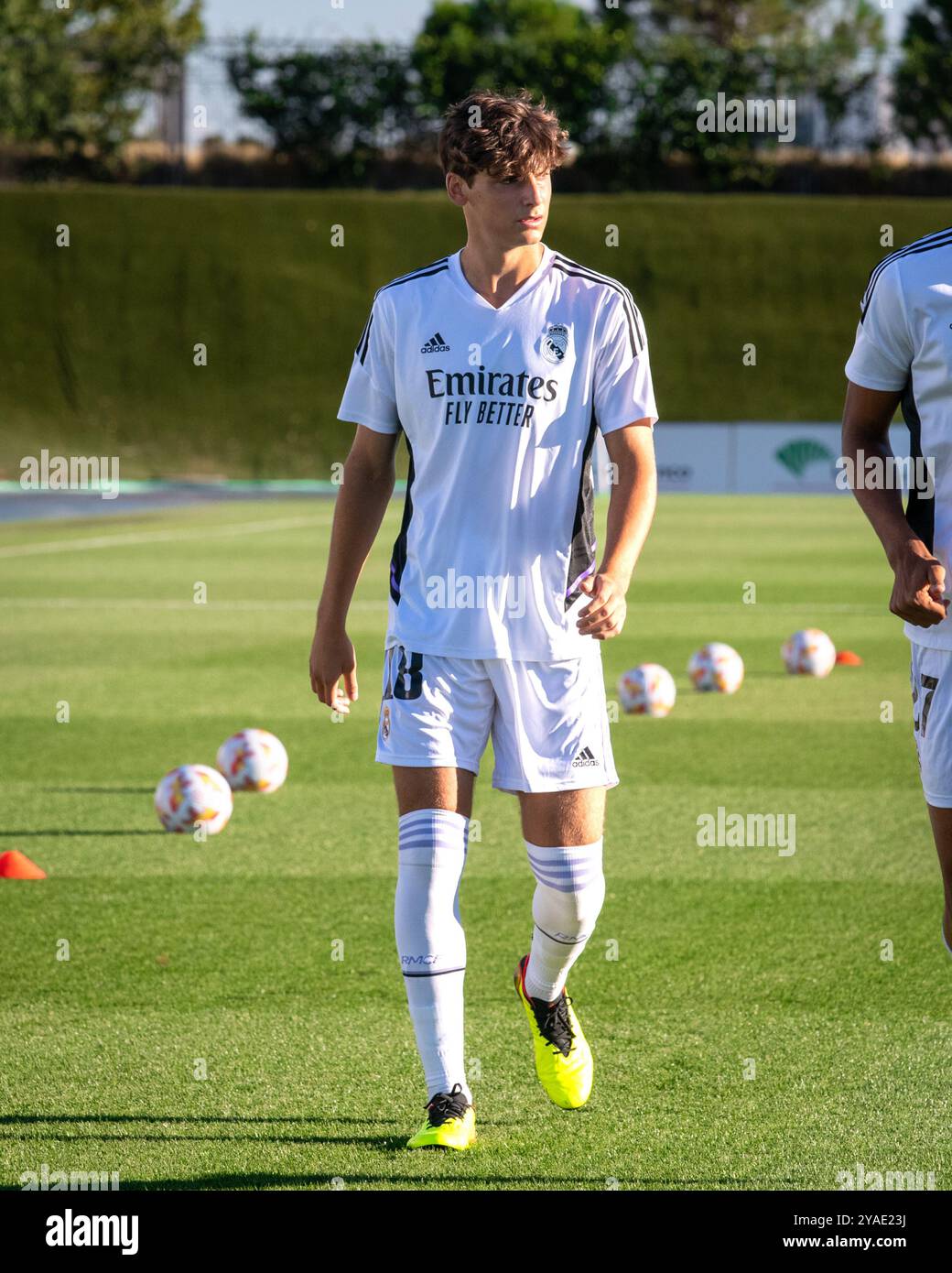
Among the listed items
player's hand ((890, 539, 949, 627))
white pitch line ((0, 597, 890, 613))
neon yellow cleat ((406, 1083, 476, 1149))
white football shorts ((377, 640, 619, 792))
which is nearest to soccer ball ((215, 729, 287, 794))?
white football shorts ((377, 640, 619, 792))

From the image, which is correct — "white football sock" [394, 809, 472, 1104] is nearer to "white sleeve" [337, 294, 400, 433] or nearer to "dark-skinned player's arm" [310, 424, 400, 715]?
"dark-skinned player's arm" [310, 424, 400, 715]

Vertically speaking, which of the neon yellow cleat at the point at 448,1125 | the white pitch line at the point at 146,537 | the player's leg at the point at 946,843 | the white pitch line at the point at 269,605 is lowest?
the neon yellow cleat at the point at 448,1125

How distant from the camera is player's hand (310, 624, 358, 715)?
411cm

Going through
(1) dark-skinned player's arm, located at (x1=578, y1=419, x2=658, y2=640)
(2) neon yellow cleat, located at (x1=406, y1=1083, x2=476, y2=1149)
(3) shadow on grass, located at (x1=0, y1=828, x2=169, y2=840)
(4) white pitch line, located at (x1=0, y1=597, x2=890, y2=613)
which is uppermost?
(4) white pitch line, located at (x1=0, y1=597, x2=890, y2=613)

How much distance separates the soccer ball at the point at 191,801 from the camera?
23.5 feet

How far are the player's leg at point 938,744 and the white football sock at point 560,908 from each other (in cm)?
81

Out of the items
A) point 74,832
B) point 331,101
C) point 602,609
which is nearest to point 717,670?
point 74,832

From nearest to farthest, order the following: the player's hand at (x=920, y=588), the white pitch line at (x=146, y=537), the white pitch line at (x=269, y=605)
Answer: the player's hand at (x=920, y=588), the white pitch line at (x=269, y=605), the white pitch line at (x=146, y=537)

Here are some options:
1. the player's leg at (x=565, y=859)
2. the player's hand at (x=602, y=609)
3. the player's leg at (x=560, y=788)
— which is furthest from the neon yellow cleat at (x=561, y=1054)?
the player's hand at (x=602, y=609)

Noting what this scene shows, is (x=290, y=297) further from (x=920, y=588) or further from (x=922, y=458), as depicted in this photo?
(x=920, y=588)

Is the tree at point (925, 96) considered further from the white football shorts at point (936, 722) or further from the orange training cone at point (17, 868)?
the white football shorts at point (936, 722)

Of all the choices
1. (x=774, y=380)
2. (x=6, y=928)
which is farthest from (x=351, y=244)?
(x=6, y=928)

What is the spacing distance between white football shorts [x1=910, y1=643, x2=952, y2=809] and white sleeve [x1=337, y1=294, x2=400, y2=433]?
136cm

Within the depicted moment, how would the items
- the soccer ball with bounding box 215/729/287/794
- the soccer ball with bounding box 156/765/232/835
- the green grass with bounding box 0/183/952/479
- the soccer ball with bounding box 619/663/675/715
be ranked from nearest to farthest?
1. the soccer ball with bounding box 156/765/232/835
2. the soccer ball with bounding box 215/729/287/794
3. the soccer ball with bounding box 619/663/675/715
4. the green grass with bounding box 0/183/952/479
